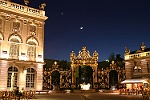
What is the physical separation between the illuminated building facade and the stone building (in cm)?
1512

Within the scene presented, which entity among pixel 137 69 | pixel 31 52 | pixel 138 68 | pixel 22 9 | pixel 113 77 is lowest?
pixel 113 77

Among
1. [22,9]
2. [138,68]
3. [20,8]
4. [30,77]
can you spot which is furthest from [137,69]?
[20,8]

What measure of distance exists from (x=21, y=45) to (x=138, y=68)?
62.8ft

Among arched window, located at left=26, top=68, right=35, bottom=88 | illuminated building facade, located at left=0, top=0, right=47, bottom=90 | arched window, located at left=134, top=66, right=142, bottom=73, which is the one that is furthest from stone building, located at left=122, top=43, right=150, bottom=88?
Answer: illuminated building facade, located at left=0, top=0, right=47, bottom=90

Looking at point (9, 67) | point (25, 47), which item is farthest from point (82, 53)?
point (9, 67)

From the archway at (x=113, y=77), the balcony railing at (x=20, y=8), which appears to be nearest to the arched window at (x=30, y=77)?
the balcony railing at (x=20, y=8)

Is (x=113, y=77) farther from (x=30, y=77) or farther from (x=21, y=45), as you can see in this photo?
(x=21, y=45)

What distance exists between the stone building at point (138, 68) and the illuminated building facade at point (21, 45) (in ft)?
49.6

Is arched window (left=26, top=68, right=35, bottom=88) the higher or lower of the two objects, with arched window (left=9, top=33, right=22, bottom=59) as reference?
lower

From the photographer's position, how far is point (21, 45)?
31.2 meters

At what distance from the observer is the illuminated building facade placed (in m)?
29.6

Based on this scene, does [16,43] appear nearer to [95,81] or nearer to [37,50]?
[37,50]

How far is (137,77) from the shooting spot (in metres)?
36.9

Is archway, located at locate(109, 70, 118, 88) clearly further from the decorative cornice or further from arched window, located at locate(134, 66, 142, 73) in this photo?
the decorative cornice
